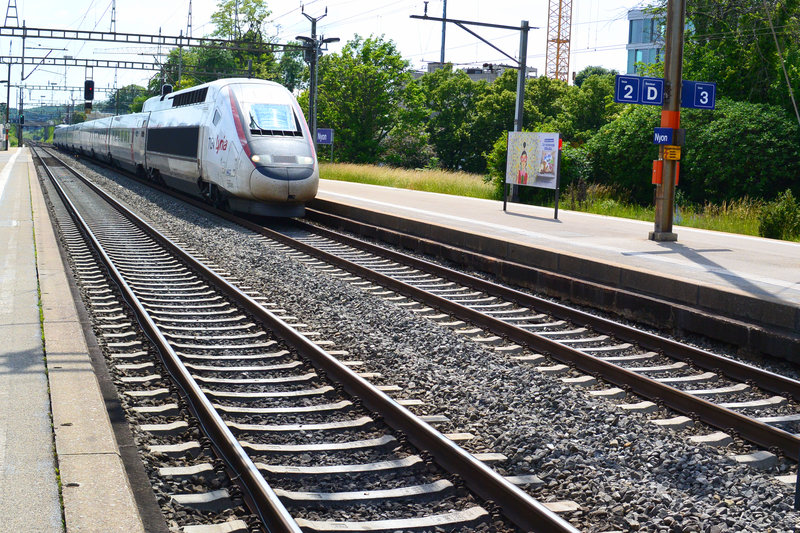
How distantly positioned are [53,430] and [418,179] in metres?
26.2

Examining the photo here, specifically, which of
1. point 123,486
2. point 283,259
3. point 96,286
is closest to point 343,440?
point 123,486

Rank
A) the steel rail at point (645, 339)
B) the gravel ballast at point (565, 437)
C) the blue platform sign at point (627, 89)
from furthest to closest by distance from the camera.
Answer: the blue platform sign at point (627, 89) < the steel rail at point (645, 339) < the gravel ballast at point (565, 437)

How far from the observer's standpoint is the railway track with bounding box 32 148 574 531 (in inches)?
163

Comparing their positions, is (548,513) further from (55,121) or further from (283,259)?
(55,121)

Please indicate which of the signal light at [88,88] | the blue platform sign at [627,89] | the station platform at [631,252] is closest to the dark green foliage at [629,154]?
the station platform at [631,252]

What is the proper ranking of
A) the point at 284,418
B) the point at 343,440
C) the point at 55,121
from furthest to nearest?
the point at 55,121 → the point at 284,418 → the point at 343,440

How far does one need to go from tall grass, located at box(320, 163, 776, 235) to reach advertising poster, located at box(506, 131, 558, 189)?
303 cm

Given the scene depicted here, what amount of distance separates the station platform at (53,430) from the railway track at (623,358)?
3.56m

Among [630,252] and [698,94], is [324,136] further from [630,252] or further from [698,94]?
[630,252]

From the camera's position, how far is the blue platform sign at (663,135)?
12898 mm

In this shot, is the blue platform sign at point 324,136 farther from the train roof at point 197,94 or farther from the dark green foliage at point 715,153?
the dark green foliage at point 715,153

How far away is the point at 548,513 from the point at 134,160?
2875cm

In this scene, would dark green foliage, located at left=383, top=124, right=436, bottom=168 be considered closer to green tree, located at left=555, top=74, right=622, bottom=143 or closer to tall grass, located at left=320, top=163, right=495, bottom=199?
green tree, located at left=555, top=74, right=622, bottom=143

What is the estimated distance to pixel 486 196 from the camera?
24719mm
